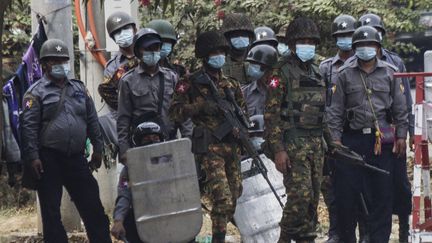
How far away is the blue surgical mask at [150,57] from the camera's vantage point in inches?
319

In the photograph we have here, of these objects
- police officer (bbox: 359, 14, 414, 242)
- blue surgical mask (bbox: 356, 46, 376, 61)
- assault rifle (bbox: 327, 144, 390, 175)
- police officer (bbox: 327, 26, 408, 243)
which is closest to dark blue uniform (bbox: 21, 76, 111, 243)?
assault rifle (bbox: 327, 144, 390, 175)

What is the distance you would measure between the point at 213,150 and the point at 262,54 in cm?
166

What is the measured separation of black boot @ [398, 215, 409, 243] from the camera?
9266 millimetres

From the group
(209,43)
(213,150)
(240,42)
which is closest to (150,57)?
(209,43)

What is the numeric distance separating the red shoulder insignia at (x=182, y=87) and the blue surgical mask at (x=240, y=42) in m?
1.36

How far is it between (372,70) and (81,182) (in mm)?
2549

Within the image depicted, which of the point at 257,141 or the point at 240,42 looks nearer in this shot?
the point at 257,141

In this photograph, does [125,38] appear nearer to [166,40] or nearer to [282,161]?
[166,40]

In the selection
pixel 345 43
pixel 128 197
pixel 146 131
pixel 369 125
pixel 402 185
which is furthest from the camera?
pixel 345 43

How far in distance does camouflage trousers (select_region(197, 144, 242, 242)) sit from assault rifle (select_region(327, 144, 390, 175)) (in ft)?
2.84

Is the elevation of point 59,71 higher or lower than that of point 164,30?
lower

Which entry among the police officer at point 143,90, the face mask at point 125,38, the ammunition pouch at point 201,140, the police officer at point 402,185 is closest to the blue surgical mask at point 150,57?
the police officer at point 143,90

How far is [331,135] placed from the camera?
8539 mm

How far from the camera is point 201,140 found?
789cm
